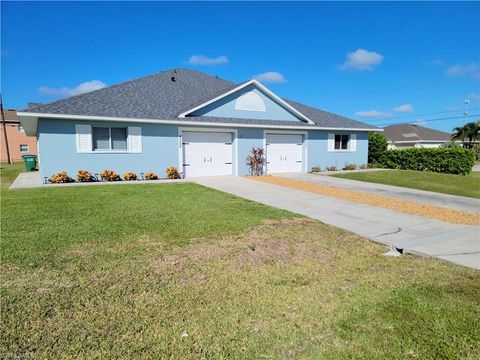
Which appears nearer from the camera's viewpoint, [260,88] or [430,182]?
[430,182]

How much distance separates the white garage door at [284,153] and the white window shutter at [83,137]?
30.1ft

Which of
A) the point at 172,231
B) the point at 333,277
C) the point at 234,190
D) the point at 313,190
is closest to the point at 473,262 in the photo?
the point at 333,277

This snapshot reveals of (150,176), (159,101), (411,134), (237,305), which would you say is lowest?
(237,305)

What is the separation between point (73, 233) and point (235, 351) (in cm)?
441

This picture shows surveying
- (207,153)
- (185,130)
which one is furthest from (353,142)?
(185,130)

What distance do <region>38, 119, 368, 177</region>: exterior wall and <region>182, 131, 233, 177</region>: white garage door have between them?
0.46m

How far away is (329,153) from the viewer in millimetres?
20094

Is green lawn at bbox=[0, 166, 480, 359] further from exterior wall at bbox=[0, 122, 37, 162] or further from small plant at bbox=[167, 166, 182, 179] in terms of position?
exterior wall at bbox=[0, 122, 37, 162]

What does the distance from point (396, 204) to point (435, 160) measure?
12.9 metres

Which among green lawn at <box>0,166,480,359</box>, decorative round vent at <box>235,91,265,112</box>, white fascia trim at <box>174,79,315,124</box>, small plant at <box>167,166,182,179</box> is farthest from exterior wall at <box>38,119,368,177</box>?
green lawn at <box>0,166,480,359</box>

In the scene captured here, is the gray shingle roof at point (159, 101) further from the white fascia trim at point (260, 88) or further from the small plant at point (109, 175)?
the small plant at point (109, 175)

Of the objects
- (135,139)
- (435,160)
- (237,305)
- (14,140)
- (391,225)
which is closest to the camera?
(237,305)

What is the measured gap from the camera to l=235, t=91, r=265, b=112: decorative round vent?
56.0ft

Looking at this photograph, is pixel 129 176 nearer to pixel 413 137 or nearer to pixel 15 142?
pixel 15 142
